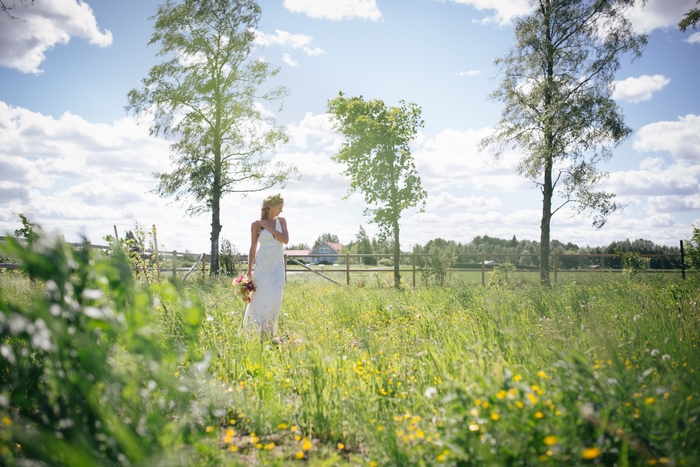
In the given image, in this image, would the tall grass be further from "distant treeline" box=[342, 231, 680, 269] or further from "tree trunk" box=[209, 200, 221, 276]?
"tree trunk" box=[209, 200, 221, 276]

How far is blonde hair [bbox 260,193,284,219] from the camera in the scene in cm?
603

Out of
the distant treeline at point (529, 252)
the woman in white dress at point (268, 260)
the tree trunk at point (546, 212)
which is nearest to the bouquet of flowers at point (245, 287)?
the woman in white dress at point (268, 260)

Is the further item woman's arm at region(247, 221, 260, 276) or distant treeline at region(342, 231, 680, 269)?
distant treeline at region(342, 231, 680, 269)

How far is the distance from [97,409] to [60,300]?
20.1 inches

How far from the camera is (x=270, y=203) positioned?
19.8ft

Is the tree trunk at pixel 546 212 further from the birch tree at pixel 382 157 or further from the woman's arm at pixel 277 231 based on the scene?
the woman's arm at pixel 277 231

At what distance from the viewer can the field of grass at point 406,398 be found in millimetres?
1796

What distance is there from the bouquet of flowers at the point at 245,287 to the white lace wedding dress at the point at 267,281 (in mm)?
71

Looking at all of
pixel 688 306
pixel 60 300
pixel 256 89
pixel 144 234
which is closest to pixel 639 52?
pixel 688 306

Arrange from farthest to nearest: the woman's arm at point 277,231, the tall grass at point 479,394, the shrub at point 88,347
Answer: the woman's arm at point 277,231
the tall grass at point 479,394
the shrub at point 88,347

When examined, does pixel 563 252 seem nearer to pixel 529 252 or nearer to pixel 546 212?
→ pixel 546 212

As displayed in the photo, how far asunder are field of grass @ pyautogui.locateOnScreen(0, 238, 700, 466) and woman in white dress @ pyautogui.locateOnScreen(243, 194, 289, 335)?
111 cm

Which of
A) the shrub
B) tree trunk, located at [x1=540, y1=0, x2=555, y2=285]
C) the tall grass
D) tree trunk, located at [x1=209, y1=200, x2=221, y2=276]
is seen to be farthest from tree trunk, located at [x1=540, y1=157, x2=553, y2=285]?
the shrub

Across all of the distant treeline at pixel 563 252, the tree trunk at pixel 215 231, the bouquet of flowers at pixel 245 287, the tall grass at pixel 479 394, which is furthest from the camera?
the distant treeline at pixel 563 252
